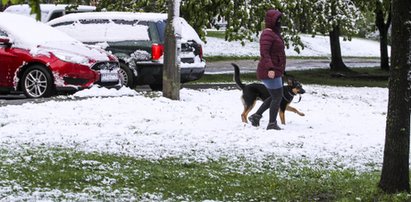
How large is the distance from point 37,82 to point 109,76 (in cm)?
143

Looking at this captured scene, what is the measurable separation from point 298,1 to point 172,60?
903 cm

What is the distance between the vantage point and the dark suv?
1711 centimetres

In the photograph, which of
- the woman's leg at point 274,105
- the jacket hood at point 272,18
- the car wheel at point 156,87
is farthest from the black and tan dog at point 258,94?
the car wheel at point 156,87

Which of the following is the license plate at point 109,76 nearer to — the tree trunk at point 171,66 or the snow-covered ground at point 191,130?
the snow-covered ground at point 191,130

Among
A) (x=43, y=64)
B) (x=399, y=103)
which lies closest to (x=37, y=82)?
(x=43, y=64)

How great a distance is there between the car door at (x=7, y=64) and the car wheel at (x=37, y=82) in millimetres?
251

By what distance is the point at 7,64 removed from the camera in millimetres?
14859

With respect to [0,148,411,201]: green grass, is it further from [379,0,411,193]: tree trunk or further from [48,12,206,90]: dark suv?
[48,12,206,90]: dark suv

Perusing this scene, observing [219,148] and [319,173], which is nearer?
[319,173]

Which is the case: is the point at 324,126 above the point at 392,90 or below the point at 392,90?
below

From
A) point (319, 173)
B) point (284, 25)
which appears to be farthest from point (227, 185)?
point (284, 25)

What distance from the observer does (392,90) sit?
720cm

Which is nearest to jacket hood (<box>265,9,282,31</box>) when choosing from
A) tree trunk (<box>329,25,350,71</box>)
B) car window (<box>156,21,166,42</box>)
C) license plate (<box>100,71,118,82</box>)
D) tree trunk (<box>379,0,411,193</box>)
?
tree trunk (<box>379,0,411,193</box>)

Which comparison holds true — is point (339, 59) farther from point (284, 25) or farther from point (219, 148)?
point (219, 148)
